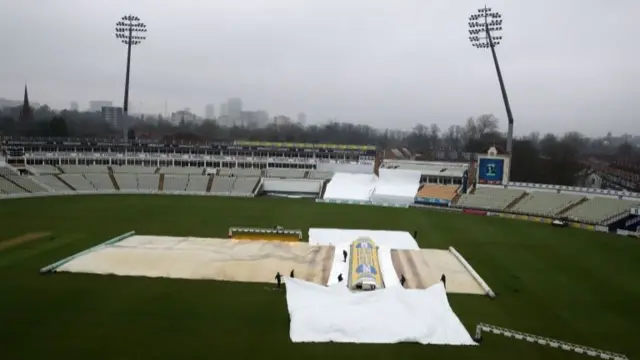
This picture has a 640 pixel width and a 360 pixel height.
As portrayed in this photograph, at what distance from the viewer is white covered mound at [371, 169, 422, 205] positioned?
140 ft

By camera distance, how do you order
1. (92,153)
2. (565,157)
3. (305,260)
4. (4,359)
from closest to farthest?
(4,359)
(305,260)
(92,153)
(565,157)

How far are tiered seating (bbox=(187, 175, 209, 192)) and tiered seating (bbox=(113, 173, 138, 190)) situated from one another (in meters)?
5.20

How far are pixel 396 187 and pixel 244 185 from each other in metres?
15.4

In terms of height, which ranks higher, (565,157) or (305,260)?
(565,157)

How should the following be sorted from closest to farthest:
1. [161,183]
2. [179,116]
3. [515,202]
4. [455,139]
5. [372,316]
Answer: [372,316] < [515,202] < [161,183] < [455,139] < [179,116]

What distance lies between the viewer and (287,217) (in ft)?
108

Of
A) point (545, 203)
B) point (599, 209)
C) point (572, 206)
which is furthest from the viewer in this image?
point (545, 203)

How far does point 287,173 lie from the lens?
50406 millimetres

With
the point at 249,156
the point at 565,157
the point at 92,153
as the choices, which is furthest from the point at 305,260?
the point at 565,157

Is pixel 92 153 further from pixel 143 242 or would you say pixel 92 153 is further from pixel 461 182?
pixel 461 182

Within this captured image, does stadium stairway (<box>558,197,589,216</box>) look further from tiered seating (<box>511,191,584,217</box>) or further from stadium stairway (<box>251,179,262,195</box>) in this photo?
stadium stairway (<box>251,179,262,195</box>)

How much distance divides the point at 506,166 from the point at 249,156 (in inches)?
1078

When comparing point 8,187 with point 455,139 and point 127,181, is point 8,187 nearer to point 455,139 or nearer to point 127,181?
point 127,181

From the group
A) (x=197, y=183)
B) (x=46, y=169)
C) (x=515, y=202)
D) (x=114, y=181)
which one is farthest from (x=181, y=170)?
(x=515, y=202)
